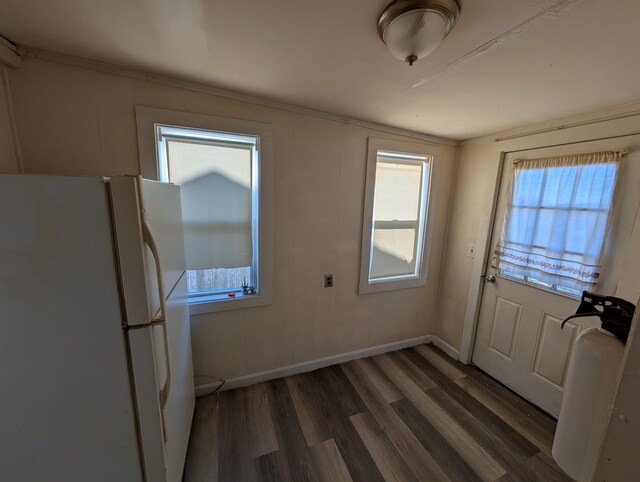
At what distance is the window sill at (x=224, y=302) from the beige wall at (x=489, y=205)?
197cm

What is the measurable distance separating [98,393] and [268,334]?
4.13 feet

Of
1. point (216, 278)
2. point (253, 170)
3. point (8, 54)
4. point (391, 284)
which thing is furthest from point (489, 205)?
point (8, 54)

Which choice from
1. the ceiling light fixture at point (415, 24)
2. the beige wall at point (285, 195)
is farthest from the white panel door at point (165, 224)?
the ceiling light fixture at point (415, 24)

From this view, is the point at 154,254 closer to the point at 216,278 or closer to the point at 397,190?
the point at 216,278

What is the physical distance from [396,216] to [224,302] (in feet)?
5.81

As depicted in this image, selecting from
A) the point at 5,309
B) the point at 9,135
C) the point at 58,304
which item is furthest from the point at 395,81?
the point at 9,135

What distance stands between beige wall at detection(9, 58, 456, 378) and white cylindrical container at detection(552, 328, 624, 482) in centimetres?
154

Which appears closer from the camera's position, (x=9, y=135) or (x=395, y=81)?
(x=9, y=135)

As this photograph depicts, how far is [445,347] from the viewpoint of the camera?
2.66 metres

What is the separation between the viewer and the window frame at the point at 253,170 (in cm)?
148

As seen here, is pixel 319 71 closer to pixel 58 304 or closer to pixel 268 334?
pixel 58 304

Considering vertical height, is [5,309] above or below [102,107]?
below

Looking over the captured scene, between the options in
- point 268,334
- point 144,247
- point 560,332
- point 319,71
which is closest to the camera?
point 144,247

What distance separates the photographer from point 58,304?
78 cm
